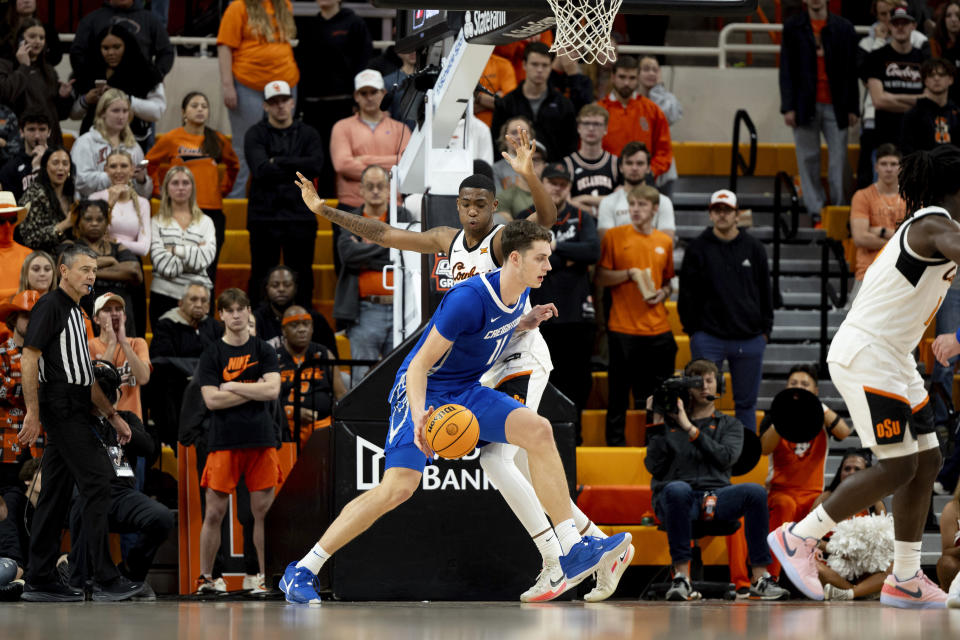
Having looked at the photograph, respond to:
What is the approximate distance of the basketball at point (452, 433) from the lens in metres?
7.11

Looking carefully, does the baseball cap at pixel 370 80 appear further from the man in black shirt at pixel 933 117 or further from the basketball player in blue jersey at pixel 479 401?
the basketball player in blue jersey at pixel 479 401

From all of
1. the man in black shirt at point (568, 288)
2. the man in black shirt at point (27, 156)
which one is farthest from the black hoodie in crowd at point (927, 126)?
the man in black shirt at point (27, 156)

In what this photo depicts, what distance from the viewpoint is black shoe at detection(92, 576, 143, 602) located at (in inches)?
365

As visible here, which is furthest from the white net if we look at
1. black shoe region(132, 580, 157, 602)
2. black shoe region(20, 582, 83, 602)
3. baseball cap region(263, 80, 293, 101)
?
baseball cap region(263, 80, 293, 101)

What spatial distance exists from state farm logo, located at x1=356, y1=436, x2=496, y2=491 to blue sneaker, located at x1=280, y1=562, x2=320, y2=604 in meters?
1.88

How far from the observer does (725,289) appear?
39.9 feet

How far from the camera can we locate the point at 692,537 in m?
10.4

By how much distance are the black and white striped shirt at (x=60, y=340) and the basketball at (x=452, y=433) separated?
3252 mm

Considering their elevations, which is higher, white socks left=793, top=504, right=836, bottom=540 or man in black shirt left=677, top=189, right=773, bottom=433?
man in black shirt left=677, top=189, right=773, bottom=433

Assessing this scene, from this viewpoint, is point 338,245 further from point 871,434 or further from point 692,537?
point 871,434

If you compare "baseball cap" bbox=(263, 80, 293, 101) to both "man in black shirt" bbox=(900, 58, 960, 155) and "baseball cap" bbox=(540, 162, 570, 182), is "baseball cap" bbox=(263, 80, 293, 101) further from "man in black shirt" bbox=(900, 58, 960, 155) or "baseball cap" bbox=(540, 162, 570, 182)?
"man in black shirt" bbox=(900, 58, 960, 155)

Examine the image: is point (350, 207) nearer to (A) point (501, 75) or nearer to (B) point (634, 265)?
(A) point (501, 75)

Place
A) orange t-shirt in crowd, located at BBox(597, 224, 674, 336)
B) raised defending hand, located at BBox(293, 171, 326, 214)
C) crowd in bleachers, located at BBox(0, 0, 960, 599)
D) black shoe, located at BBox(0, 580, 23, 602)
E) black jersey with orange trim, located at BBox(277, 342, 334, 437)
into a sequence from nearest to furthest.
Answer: raised defending hand, located at BBox(293, 171, 326, 214)
black shoe, located at BBox(0, 580, 23, 602)
crowd in bleachers, located at BBox(0, 0, 960, 599)
black jersey with orange trim, located at BBox(277, 342, 334, 437)
orange t-shirt in crowd, located at BBox(597, 224, 674, 336)

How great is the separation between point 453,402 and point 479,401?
0.14m
